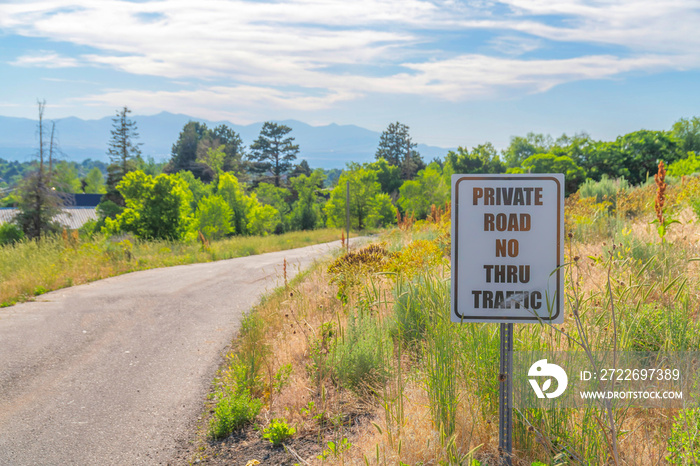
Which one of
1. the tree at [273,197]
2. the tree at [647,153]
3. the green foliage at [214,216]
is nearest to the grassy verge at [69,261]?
the green foliage at [214,216]

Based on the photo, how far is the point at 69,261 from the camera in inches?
514

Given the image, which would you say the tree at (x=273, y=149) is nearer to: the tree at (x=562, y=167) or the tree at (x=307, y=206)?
the tree at (x=307, y=206)

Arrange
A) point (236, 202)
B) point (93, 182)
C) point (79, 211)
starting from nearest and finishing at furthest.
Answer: point (236, 202) → point (79, 211) → point (93, 182)

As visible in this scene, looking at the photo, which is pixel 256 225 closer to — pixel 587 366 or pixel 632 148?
pixel 632 148

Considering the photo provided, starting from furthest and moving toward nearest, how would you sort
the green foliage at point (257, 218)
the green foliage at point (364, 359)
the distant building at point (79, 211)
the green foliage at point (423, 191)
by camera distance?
1. the distant building at point (79, 211)
2. the green foliage at point (423, 191)
3. the green foliage at point (257, 218)
4. the green foliage at point (364, 359)

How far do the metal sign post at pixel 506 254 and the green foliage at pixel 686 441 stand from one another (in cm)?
72

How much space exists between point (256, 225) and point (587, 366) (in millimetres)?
43199

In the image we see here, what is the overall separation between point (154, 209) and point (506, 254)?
87.6 feet

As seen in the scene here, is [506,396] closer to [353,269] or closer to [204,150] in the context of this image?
[353,269]

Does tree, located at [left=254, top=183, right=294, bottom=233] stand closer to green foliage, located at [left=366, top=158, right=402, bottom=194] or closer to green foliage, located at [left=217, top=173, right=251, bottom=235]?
green foliage, located at [left=366, top=158, right=402, bottom=194]

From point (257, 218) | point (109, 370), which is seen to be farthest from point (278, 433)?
point (257, 218)

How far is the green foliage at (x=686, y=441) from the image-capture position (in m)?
2.11

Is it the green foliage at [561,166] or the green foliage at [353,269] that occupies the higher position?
the green foliage at [561,166]

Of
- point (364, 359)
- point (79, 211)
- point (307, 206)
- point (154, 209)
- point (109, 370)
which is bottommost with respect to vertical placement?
point (109, 370)
